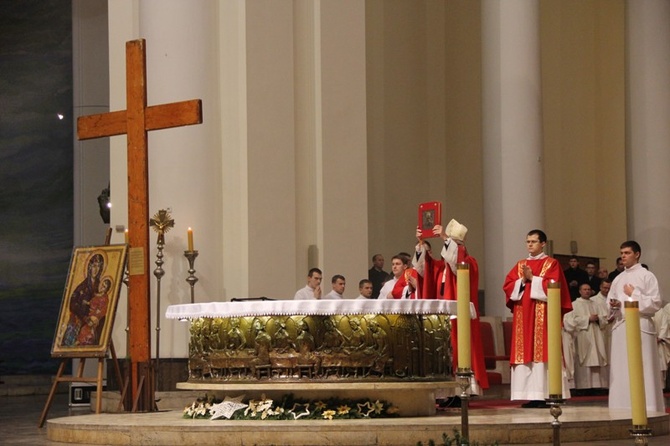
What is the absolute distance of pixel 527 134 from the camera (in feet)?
51.6

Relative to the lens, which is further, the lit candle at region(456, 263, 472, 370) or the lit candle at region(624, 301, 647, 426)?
the lit candle at region(456, 263, 472, 370)

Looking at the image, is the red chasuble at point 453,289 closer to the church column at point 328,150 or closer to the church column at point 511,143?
the church column at point 328,150

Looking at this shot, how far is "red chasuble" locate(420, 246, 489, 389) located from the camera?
35.9 ft

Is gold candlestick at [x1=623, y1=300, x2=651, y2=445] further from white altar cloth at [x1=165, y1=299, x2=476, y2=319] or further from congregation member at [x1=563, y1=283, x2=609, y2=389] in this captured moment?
congregation member at [x1=563, y1=283, x2=609, y2=389]

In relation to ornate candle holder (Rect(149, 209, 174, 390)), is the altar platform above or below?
below

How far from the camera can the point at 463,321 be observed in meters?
5.09

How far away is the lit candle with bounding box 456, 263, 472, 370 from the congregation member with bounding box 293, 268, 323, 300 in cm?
716

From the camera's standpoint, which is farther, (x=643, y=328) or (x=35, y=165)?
(x=35, y=165)

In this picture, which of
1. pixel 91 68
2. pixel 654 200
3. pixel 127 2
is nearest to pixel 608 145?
pixel 654 200

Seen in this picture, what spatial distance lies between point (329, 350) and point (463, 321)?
422 cm

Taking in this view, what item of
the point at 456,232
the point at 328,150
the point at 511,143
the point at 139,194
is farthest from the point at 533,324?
the point at 511,143

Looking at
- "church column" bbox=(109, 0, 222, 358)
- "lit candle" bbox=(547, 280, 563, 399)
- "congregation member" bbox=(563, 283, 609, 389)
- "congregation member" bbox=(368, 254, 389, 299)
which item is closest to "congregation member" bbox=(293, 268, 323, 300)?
"church column" bbox=(109, 0, 222, 358)

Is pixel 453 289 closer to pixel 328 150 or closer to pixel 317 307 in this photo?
pixel 317 307

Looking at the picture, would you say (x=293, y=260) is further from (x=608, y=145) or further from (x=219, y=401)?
(x=608, y=145)
